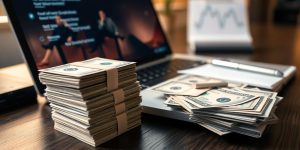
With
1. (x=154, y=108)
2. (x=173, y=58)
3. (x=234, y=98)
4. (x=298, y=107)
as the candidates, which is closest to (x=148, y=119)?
(x=154, y=108)

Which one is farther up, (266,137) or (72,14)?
(72,14)

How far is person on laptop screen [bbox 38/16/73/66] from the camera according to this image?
73 cm

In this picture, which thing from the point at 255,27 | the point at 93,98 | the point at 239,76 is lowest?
the point at 255,27

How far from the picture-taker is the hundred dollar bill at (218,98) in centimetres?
53

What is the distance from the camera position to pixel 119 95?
0.52 metres

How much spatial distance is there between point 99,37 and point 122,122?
0.40 m

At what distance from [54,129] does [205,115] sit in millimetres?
279

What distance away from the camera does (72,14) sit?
819 mm

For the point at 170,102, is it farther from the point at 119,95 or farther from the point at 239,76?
the point at 239,76

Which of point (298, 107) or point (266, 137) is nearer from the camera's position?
point (266, 137)

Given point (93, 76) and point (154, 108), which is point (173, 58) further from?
point (93, 76)

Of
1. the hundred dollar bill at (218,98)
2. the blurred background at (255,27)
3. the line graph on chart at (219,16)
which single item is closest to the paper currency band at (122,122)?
the hundred dollar bill at (218,98)

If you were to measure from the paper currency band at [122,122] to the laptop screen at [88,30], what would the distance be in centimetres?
27

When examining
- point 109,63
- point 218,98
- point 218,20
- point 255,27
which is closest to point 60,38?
point 109,63
